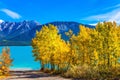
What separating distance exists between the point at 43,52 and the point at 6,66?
42.7 feet

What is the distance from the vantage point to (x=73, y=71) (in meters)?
43.3

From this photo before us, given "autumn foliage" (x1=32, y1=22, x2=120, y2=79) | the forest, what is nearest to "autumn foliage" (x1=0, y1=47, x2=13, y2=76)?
the forest

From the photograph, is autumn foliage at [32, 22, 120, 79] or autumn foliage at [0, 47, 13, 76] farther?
autumn foliage at [0, 47, 13, 76]

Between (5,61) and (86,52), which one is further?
(5,61)

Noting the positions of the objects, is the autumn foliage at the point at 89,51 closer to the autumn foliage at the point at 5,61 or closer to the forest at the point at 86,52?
the forest at the point at 86,52

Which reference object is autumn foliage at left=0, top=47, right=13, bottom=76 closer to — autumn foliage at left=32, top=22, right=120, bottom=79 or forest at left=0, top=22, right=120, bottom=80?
forest at left=0, top=22, right=120, bottom=80

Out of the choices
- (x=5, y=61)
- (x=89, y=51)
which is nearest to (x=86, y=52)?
(x=89, y=51)

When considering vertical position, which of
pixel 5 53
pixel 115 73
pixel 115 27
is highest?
pixel 115 27

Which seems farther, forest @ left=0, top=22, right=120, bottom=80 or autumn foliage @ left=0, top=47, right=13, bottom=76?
autumn foliage @ left=0, top=47, right=13, bottom=76

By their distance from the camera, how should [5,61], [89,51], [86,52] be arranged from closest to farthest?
[89,51] < [86,52] < [5,61]

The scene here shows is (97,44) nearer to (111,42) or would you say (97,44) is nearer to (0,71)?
(111,42)

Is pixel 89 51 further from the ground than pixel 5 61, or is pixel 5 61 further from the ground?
pixel 89 51

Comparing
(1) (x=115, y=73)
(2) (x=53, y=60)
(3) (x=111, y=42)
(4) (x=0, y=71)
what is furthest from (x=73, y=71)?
(2) (x=53, y=60)

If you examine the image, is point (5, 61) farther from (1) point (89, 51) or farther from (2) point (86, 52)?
(1) point (89, 51)
